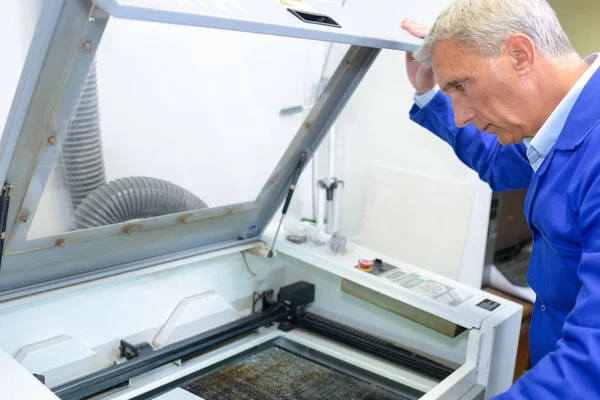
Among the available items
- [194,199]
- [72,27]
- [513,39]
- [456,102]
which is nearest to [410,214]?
[194,199]

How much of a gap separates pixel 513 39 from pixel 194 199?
973mm

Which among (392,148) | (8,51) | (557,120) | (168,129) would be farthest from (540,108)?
(392,148)

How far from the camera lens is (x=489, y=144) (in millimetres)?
1711

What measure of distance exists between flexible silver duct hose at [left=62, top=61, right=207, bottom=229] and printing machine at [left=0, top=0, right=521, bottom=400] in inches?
0.4

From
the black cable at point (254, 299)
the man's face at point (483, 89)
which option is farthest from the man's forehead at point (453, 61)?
the black cable at point (254, 299)

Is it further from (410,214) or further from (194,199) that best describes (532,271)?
(410,214)

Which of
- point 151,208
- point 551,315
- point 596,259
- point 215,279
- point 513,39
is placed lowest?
point 215,279

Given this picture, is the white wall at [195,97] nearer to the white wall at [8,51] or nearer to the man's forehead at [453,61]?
the white wall at [8,51]

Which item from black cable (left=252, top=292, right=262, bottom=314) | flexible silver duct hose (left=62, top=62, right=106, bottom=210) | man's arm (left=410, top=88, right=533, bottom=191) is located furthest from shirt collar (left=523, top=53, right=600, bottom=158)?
black cable (left=252, top=292, right=262, bottom=314)

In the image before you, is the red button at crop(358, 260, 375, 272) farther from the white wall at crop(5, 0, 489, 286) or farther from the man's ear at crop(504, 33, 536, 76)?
the man's ear at crop(504, 33, 536, 76)

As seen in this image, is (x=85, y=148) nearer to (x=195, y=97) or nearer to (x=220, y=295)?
(x=195, y=97)

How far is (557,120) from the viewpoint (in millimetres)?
1220

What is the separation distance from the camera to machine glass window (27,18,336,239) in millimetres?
1331

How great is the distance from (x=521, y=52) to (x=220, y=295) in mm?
1157
